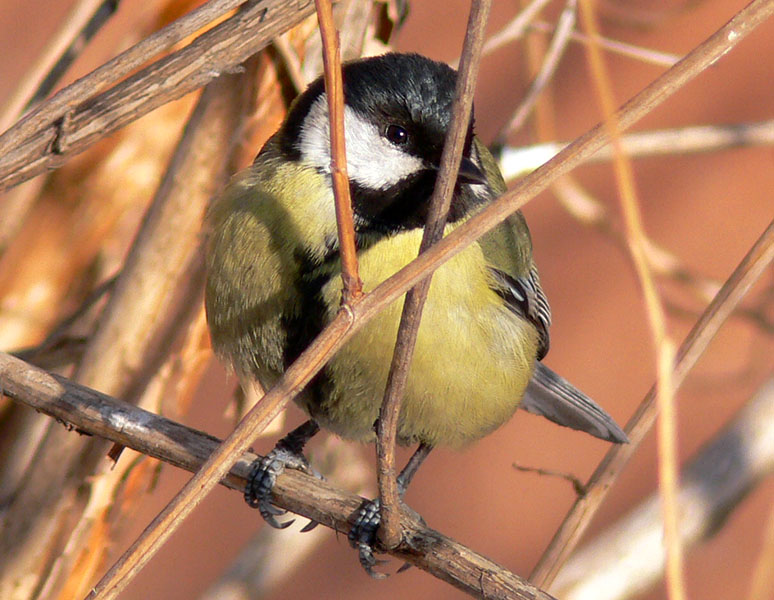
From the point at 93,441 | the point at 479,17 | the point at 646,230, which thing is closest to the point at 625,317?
the point at 646,230

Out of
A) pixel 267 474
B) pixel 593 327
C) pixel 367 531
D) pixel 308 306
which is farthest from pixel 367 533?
pixel 593 327

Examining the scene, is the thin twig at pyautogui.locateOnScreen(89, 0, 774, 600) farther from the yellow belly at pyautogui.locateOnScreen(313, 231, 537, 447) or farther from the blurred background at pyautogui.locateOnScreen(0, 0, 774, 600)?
the blurred background at pyautogui.locateOnScreen(0, 0, 774, 600)

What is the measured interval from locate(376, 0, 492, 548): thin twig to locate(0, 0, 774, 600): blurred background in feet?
5.07

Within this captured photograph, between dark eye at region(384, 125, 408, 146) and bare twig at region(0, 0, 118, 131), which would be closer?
dark eye at region(384, 125, 408, 146)

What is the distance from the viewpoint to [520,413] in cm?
290

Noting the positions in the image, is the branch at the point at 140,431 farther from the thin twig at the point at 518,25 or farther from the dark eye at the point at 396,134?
the thin twig at the point at 518,25

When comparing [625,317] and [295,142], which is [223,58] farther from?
[625,317]

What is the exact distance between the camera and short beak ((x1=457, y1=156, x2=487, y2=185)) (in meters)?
1.43

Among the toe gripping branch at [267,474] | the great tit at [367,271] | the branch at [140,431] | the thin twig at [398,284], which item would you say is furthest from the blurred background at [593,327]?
the thin twig at [398,284]

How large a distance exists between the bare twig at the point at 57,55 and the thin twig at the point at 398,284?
3.87ft

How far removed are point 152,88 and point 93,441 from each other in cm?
67

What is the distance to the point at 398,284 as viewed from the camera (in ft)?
2.46

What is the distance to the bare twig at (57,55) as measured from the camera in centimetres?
170

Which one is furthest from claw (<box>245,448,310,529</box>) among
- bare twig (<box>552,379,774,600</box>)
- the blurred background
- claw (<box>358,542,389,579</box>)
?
the blurred background
